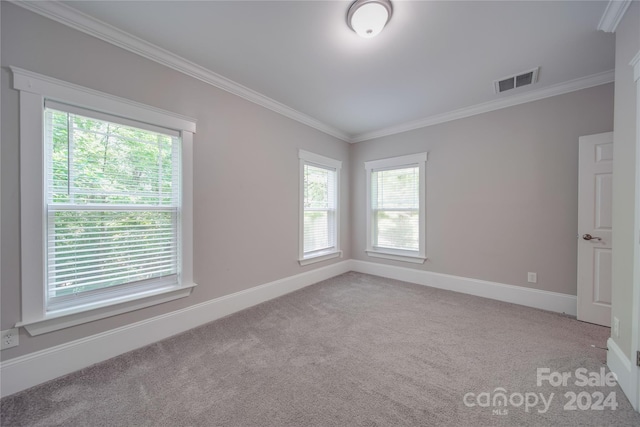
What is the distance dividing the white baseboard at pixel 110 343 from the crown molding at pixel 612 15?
12.9 ft

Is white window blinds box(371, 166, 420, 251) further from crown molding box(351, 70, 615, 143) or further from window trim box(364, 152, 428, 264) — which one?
crown molding box(351, 70, 615, 143)

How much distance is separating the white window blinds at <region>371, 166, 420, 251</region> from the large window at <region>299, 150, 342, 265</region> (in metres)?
0.73

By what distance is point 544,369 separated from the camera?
1.78 metres

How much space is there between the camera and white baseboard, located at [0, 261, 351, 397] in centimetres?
158

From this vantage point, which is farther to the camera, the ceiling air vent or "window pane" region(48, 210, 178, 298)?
the ceiling air vent

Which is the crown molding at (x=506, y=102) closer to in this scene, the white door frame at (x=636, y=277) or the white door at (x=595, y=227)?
the white door at (x=595, y=227)

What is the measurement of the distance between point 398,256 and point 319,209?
156 cm

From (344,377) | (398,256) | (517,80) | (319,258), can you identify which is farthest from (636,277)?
(319,258)

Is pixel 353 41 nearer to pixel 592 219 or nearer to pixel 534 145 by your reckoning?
pixel 534 145

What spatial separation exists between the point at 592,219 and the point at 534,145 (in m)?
1.01

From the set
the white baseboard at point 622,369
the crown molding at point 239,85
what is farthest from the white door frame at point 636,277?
the crown molding at point 239,85

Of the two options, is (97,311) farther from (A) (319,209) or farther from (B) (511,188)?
(B) (511,188)

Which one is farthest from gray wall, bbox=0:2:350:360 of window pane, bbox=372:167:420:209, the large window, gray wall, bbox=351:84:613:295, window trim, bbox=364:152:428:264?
gray wall, bbox=351:84:613:295

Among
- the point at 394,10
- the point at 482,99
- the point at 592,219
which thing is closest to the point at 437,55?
the point at 394,10
